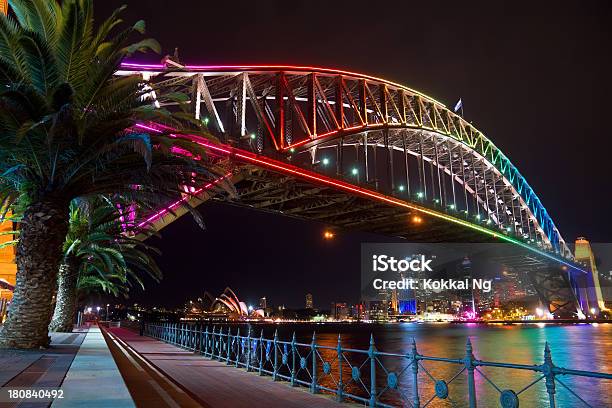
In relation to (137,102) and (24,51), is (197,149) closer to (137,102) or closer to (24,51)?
(137,102)

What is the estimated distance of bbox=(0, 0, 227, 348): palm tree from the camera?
13.2 meters

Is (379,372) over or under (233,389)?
under

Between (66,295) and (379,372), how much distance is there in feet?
55.8

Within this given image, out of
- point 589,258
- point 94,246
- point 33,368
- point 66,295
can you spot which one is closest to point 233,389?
point 33,368

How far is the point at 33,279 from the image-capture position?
48.3 ft

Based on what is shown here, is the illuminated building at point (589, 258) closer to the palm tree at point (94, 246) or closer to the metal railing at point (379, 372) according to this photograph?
the metal railing at point (379, 372)

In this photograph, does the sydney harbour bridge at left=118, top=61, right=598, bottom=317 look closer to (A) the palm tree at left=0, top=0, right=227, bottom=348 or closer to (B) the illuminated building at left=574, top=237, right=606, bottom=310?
(A) the palm tree at left=0, top=0, right=227, bottom=348

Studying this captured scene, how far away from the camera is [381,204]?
56188 mm

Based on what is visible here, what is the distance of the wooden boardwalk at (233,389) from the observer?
1114 centimetres

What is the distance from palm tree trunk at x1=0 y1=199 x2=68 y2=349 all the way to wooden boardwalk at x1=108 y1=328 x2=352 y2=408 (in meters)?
3.85

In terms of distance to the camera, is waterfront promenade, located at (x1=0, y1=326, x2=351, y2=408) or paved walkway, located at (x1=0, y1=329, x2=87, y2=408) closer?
waterfront promenade, located at (x1=0, y1=326, x2=351, y2=408)

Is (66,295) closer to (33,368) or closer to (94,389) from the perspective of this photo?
(33,368)

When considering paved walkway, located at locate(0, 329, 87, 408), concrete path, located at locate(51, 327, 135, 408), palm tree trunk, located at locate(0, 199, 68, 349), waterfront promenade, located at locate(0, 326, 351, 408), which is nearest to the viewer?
concrete path, located at locate(51, 327, 135, 408)

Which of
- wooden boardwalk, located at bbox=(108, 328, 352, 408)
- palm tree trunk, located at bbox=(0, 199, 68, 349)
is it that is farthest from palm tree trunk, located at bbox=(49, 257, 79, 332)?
palm tree trunk, located at bbox=(0, 199, 68, 349)
